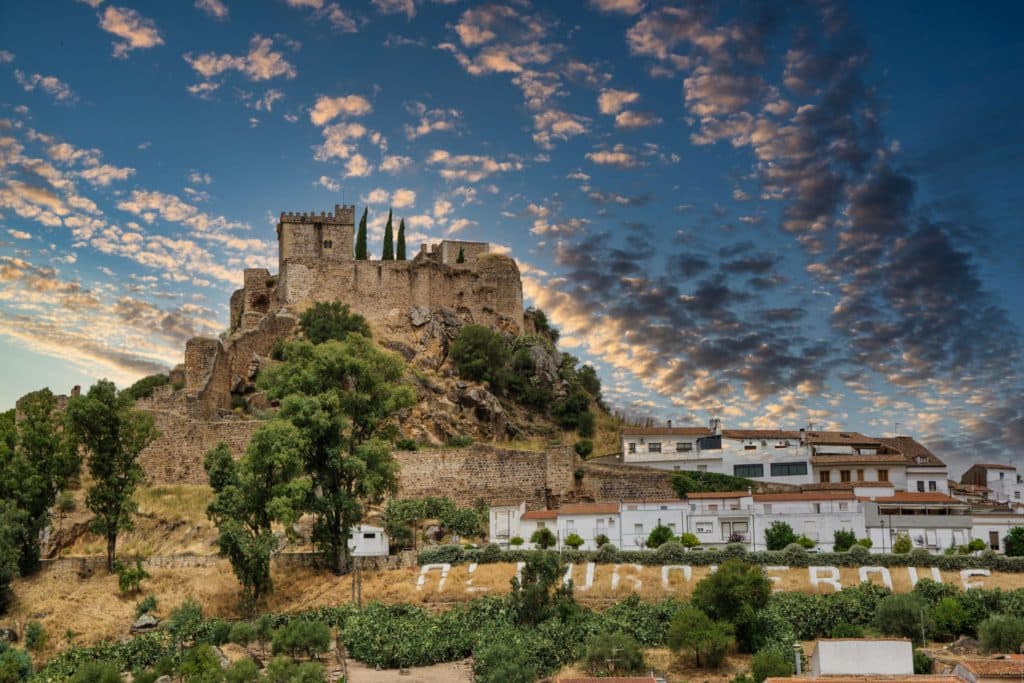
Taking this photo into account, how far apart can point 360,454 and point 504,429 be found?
825 inches

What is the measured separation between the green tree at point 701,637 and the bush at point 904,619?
4953 millimetres

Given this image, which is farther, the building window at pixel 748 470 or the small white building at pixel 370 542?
the building window at pixel 748 470

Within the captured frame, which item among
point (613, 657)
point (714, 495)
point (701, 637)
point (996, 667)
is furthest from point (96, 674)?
point (714, 495)

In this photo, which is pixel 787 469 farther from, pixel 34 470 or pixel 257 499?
pixel 34 470

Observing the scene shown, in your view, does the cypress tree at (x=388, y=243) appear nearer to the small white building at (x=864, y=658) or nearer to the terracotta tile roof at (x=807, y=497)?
the terracotta tile roof at (x=807, y=497)

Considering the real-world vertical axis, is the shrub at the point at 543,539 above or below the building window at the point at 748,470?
below

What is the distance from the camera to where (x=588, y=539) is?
46312 millimetres

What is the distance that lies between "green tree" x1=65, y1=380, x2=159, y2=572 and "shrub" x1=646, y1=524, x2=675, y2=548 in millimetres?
20994

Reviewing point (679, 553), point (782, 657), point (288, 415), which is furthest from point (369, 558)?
point (782, 657)

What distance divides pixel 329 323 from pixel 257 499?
942 inches

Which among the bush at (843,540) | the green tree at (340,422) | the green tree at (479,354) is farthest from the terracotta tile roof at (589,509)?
the green tree at (479,354)

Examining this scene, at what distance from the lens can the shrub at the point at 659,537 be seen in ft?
148

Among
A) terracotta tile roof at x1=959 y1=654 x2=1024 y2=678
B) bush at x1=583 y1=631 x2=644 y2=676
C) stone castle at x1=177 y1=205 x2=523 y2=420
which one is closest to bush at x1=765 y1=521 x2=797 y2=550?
bush at x1=583 y1=631 x2=644 y2=676

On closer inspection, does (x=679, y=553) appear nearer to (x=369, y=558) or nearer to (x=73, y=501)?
(x=369, y=558)
